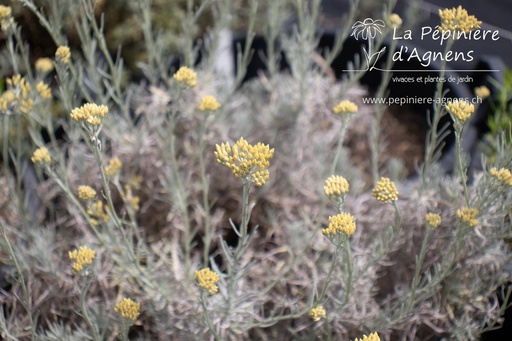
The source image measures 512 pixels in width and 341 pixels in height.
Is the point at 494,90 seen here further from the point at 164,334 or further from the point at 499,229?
the point at 164,334

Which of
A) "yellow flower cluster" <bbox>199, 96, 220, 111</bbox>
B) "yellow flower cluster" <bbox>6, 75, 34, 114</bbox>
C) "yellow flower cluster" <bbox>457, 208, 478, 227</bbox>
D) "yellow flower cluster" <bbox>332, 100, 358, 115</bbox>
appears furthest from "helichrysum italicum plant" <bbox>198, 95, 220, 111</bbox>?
"yellow flower cluster" <bbox>457, 208, 478, 227</bbox>

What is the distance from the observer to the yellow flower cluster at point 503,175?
0.83m

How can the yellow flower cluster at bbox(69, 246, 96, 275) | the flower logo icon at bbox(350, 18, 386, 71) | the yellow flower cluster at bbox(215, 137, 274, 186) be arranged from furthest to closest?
the flower logo icon at bbox(350, 18, 386, 71) → the yellow flower cluster at bbox(69, 246, 96, 275) → the yellow flower cluster at bbox(215, 137, 274, 186)

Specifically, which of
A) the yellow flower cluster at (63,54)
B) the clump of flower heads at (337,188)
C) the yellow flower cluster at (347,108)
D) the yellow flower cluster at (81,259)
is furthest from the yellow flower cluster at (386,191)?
the yellow flower cluster at (63,54)

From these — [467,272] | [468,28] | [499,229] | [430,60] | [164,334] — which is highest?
[468,28]

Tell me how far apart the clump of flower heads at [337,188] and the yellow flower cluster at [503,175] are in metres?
0.23

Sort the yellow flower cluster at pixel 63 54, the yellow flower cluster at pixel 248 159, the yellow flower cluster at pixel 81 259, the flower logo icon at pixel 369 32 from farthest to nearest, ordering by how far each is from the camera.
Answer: the flower logo icon at pixel 369 32
the yellow flower cluster at pixel 63 54
the yellow flower cluster at pixel 81 259
the yellow flower cluster at pixel 248 159

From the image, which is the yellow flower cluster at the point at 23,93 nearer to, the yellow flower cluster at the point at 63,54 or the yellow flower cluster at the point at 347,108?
the yellow flower cluster at the point at 63,54

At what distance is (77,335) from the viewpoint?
0.95 metres

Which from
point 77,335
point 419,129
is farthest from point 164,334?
point 419,129

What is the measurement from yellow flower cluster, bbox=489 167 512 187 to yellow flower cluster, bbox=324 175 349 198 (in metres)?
0.23

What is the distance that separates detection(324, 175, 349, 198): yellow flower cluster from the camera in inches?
31.4

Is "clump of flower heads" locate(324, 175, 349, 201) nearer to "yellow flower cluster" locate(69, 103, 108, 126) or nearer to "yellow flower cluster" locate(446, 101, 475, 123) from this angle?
"yellow flower cluster" locate(446, 101, 475, 123)

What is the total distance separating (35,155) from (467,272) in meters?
0.83
